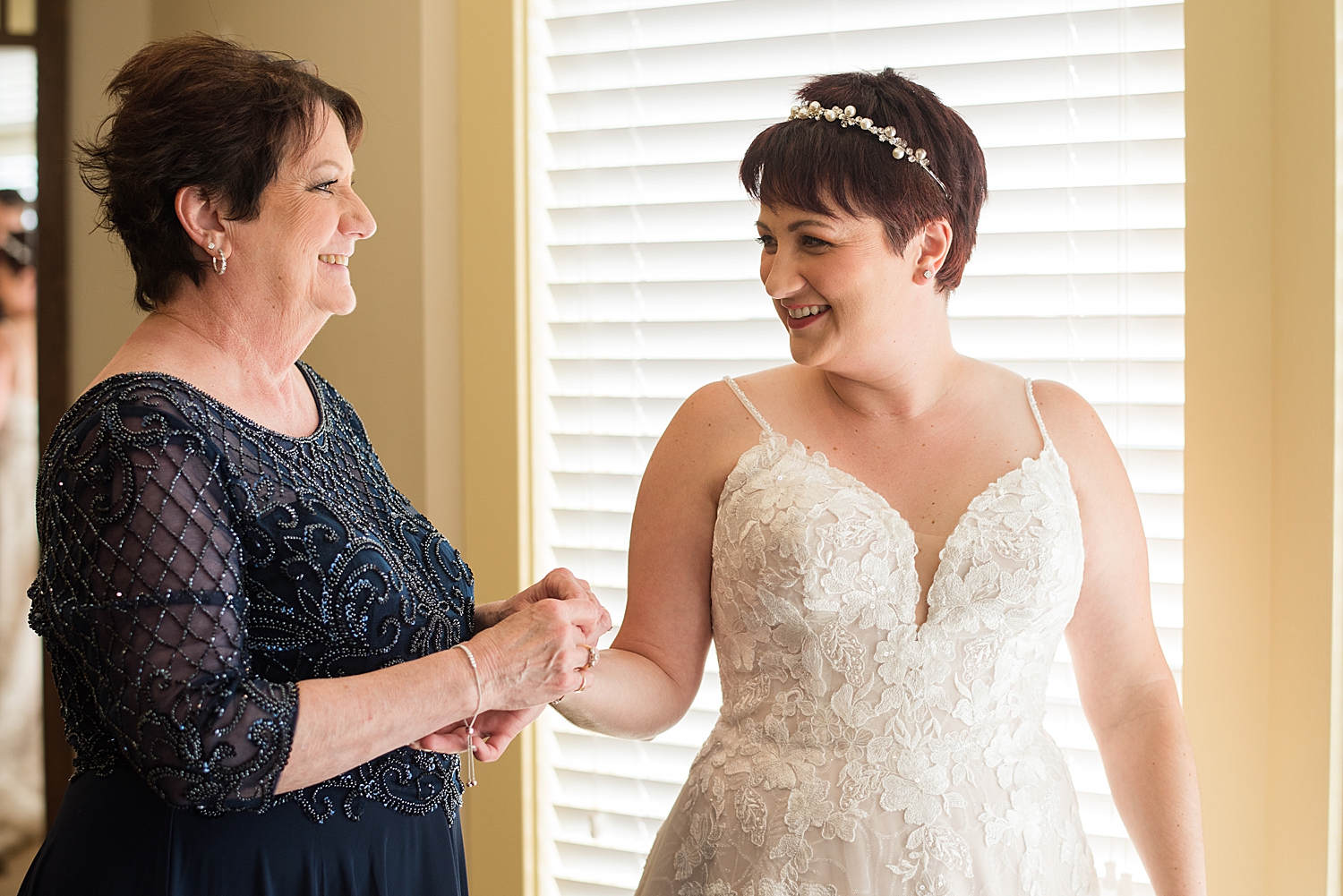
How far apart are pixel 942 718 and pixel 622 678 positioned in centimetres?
49

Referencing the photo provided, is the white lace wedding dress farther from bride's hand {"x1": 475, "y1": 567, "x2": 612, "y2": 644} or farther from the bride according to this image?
bride's hand {"x1": 475, "y1": 567, "x2": 612, "y2": 644}

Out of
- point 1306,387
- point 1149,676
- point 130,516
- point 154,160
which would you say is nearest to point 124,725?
point 130,516

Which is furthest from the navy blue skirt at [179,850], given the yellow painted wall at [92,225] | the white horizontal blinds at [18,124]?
the white horizontal blinds at [18,124]

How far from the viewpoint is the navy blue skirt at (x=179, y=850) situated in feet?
3.98

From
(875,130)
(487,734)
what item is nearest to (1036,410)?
(875,130)

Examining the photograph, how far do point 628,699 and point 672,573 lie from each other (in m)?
0.21

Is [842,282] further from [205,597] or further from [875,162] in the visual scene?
[205,597]

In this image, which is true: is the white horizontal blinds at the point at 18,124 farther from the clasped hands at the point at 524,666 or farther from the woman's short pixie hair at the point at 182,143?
the clasped hands at the point at 524,666

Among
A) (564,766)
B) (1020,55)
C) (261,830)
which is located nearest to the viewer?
(261,830)

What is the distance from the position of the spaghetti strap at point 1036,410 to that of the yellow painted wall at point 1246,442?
353mm

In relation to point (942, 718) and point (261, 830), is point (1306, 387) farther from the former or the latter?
point (261, 830)

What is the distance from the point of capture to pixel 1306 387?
1.56 metres

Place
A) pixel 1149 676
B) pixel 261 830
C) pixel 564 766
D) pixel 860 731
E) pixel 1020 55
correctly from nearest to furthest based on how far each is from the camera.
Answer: pixel 261 830, pixel 860 731, pixel 1149 676, pixel 1020 55, pixel 564 766

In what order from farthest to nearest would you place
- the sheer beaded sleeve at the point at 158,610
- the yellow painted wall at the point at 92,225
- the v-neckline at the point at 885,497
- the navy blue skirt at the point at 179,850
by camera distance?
the yellow painted wall at the point at 92,225 < the v-neckline at the point at 885,497 < the navy blue skirt at the point at 179,850 < the sheer beaded sleeve at the point at 158,610
